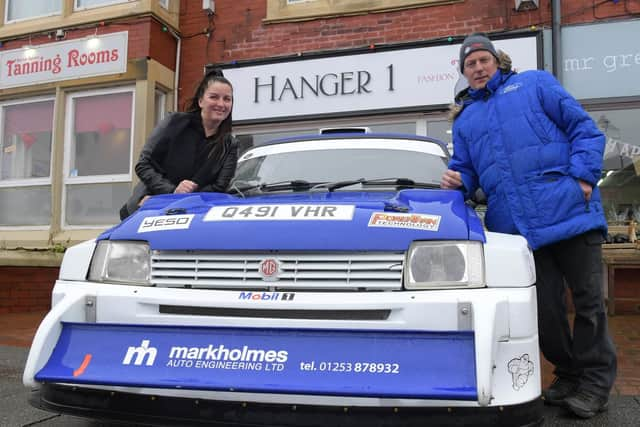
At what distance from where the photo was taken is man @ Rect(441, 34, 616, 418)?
259cm

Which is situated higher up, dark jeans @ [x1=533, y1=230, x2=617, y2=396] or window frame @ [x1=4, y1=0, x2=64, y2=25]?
window frame @ [x1=4, y1=0, x2=64, y2=25]

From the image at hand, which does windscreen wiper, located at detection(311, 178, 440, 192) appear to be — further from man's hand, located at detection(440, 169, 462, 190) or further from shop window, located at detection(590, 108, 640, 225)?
shop window, located at detection(590, 108, 640, 225)

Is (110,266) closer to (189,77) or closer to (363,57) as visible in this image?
(363,57)

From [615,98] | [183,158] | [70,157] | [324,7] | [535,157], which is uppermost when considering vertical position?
[324,7]

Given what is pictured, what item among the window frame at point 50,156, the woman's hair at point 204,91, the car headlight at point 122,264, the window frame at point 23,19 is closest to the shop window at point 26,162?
the window frame at point 50,156

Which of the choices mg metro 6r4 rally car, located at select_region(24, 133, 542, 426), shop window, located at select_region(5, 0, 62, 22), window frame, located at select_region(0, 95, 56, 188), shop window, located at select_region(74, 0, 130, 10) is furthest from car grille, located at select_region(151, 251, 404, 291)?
shop window, located at select_region(5, 0, 62, 22)

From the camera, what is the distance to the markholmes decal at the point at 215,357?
182 centimetres

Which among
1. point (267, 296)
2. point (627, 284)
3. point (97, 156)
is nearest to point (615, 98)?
point (627, 284)

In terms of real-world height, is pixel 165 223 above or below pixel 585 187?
below

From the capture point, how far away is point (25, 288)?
277 inches

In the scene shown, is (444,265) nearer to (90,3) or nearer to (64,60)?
(64,60)

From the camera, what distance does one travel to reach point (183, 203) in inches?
98.7

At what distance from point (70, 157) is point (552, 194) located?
7735 mm

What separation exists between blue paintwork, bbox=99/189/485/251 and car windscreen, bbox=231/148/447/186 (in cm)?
79
